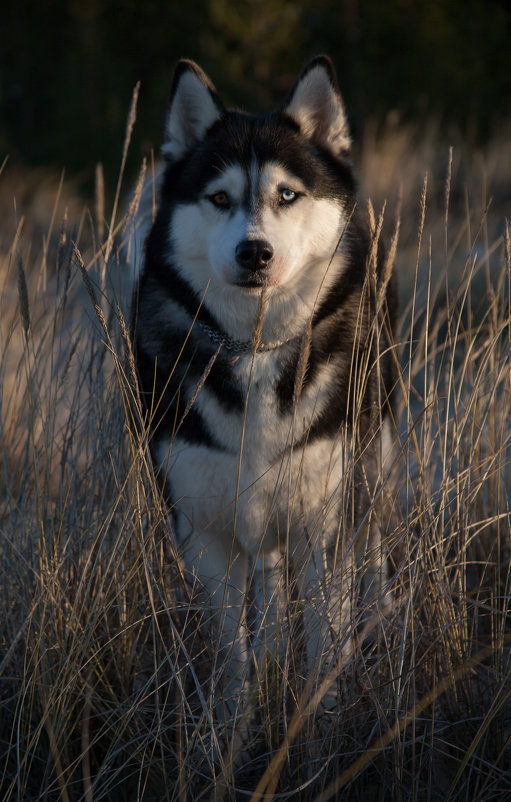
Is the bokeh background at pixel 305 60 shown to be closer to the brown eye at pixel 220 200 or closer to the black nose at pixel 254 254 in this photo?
the brown eye at pixel 220 200

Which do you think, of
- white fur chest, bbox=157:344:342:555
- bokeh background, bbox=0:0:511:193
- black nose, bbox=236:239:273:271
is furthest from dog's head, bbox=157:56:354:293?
bokeh background, bbox=0:0:511:193

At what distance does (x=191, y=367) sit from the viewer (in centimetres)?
232

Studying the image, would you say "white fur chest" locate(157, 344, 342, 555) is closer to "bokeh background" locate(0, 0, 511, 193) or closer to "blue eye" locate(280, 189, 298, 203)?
"blue eye" locate(280, 189, 298, 203)

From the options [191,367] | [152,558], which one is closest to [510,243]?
[191,367]

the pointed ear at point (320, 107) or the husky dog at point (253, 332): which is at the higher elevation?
the pointed ear at point (320, 107)

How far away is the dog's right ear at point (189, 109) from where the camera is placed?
7.84 ft

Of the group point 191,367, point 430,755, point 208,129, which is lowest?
point 430,755

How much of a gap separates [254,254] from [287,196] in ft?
1.10

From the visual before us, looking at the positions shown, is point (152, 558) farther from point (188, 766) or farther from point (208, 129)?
point (208, 129)

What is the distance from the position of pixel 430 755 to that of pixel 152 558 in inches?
34.9

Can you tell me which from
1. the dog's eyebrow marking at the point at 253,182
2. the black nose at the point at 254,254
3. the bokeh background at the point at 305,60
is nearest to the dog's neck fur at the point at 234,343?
the black nose at the point at 254,254

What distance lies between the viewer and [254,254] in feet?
6.92

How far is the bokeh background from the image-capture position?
10.7 metres

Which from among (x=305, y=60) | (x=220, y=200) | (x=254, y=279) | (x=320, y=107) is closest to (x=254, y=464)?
(x=254, y=279)
